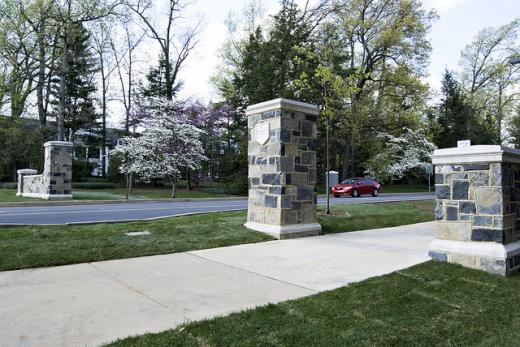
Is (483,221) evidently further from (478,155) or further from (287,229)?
(287,229)

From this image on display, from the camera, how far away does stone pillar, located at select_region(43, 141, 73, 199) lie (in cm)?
1595

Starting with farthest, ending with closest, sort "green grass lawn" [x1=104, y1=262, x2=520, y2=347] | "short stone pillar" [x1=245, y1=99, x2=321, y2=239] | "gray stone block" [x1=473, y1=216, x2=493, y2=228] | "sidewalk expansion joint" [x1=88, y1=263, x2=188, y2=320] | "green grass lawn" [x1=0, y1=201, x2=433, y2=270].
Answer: "short stone pillar" [x1=245, y1=99, x2=321, y2=239] → "green grass lawn" [x1=0, y1=201, x2=433, y2=270] → "gray stone block" [x1=473, y1=216, x2=493, y2=228] → "sidewalk expansion joint" [x1=88, y1=263, x2=188, y2=320] → "green grass lawn" [x1=104, y1=262, x2=520, y2=347]

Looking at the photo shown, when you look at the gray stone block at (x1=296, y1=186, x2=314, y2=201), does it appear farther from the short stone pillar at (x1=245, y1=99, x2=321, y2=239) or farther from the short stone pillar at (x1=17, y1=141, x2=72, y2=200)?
the short stone pillar at (x1=17, y1=141, x2=72, y2=200)

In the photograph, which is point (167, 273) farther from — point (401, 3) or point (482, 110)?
point (482, 110)

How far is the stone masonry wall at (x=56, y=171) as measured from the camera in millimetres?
15953

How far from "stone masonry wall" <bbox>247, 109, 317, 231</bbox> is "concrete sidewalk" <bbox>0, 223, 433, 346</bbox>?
1.16 meters

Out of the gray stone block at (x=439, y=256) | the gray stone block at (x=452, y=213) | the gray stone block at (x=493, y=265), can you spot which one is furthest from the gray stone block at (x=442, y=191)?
the gray stone block at (x=493, y=265)

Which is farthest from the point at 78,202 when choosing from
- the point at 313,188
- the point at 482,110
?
the point at 482,110

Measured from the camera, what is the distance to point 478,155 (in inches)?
198

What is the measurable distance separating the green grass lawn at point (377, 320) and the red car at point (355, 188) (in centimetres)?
1989

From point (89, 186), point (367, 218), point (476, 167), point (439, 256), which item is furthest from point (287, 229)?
point (89, 186)

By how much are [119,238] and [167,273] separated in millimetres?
2229

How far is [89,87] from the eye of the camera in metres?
31.0

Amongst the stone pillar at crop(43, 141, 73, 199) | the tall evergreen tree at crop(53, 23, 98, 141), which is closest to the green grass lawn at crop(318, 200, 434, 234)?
the stone pillar at crop(43, 141, 73, 199)
